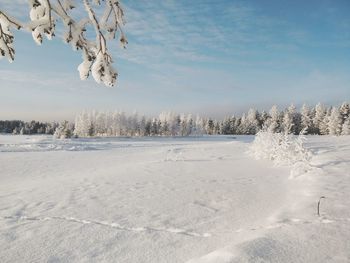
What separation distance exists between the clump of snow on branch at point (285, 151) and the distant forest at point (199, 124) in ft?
216

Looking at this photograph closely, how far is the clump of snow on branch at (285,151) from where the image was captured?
1305cm

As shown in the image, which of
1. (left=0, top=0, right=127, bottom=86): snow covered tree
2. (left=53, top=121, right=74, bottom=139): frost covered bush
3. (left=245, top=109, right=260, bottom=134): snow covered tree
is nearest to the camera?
(left=0, top=0, right=127, bottom=86): snow covered tree

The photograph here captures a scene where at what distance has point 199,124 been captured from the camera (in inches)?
5531

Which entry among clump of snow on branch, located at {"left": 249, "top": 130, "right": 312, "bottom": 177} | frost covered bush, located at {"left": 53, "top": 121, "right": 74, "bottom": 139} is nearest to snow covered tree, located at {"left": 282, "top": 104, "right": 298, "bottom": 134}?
frost covered bush, located at {"left": 53, "top": 121, "right": 74, "bottom": 139}

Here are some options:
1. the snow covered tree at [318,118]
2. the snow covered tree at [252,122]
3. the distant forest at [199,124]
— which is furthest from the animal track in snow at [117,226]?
the snow covered tree at [252,122]

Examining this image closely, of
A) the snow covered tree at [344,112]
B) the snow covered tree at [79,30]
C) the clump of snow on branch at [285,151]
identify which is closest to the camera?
the snow covered tree at [79,30]

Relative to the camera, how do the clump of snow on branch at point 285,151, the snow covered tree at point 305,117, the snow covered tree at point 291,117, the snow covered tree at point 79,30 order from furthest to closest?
the snow covered tree at point 305,117 → the snow covered tree at point 291,117 → the clump of snow on branch at point 285,151 → the snow covered tree at point 79,30

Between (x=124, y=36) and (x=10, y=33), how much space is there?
1.07 metres

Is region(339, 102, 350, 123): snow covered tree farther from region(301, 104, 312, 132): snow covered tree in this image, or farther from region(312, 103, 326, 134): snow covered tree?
region(301, 104, 312, 132): snow covered tree

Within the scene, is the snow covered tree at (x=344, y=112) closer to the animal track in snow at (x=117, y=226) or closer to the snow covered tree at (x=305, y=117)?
the snow covered tree at (x=305, y=117)

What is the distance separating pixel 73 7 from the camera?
3.21 metres

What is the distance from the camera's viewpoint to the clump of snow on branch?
13.0 meters

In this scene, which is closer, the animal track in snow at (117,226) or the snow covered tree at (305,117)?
the animal track in snow at (117,226)

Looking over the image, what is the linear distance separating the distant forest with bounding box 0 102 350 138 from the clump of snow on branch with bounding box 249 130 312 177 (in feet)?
216
